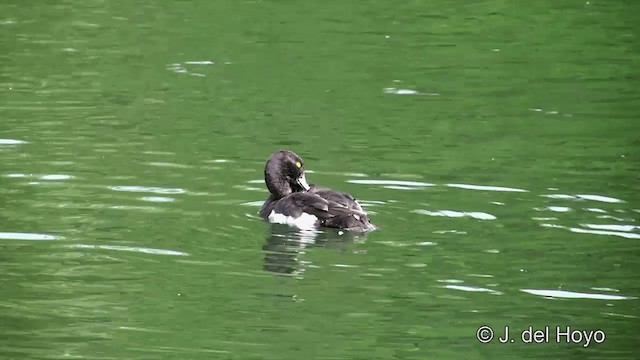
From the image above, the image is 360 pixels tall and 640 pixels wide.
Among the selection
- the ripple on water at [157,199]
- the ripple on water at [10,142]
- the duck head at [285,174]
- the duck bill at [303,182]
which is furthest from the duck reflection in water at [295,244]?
the ripple on water at [10,142]

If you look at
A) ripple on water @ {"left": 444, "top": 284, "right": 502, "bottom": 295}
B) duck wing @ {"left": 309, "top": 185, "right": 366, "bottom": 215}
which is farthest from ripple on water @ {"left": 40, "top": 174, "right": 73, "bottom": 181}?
ripple on water @ {"left": 444, "top": 284, "right": 502, "bottom": 295}

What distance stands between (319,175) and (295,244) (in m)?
3.12

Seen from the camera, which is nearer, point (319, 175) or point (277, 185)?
point (277, 185)

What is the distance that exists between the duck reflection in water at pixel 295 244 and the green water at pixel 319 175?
3 cm

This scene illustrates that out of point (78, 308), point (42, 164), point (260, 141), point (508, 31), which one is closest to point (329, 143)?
point (260, 141)

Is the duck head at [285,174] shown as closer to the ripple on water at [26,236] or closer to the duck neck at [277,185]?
the duck neck at [277,185]

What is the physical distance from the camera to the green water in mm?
10797

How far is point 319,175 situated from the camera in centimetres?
1606

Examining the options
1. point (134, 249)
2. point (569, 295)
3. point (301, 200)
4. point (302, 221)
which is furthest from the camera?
point (301, 200)

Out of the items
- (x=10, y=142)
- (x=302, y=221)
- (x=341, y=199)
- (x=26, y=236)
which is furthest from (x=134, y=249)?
(x=10, y=142)

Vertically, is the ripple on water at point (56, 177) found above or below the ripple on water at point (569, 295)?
below

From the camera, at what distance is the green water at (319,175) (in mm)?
10797

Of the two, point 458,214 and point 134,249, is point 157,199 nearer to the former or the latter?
point 134,249

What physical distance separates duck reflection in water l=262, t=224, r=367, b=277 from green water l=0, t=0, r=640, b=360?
0.03 meters
